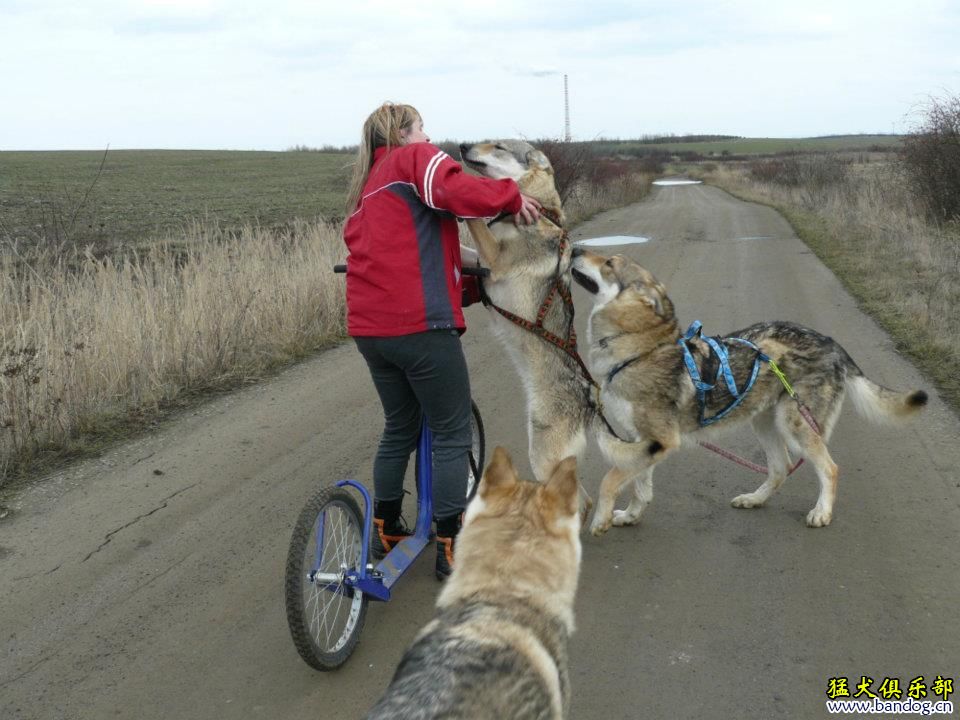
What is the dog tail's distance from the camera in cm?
470

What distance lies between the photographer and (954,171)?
1766 cm

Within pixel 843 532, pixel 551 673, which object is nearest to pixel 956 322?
pixel 843 532

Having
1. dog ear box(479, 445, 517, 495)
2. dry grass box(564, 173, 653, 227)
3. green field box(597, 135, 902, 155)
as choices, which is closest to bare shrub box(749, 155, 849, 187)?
dry grass box(564, 173, 653, 227)

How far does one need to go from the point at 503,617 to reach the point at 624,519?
263 centimetres

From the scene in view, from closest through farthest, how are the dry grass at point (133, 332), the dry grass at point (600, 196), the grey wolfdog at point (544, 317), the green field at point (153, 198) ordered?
the grey wolfdog at point (544, 317) → the dry grass at point (133, 332) → the green field at point (153, 198) → the dry grass at point (600, 196)

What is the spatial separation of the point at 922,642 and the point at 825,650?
45cm

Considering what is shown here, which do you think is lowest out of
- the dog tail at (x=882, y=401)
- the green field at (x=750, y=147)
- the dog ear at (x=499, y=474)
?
the dog tail at (x=882, y=401)

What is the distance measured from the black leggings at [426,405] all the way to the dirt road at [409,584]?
641 mm

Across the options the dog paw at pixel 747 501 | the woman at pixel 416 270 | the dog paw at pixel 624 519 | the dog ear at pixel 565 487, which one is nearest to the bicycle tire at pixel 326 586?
the woman at pixel 416 270

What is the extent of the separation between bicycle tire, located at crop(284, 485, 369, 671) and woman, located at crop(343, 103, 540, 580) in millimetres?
483

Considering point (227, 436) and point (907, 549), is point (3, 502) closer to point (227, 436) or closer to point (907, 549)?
point (227, 436)

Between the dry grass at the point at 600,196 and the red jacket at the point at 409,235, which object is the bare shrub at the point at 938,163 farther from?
the red jacket at the point at 409,235

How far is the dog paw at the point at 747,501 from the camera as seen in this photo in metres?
5.04

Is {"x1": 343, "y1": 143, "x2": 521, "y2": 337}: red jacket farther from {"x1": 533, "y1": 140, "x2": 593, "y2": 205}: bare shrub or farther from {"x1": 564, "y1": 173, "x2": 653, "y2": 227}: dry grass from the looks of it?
{"x1": 533, "y1": 140, "x2": 593, "y2": 205}: bare shrub
